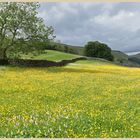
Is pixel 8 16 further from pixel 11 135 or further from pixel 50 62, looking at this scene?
pixel 11 135

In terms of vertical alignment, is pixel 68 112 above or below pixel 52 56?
below

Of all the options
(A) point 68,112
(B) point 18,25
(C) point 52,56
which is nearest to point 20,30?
(B) point 18,25

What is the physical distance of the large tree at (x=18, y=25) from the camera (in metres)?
51.4

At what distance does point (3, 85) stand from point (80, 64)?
91.7 ft

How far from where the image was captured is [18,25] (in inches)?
2039

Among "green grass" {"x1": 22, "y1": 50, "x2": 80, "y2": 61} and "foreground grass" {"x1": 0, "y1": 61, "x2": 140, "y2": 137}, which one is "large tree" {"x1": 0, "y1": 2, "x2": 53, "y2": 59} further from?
"foreground grass" {"x1": 0, "y1": 61, "x2": 140, "y2": 137}

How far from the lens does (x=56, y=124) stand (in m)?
12.1

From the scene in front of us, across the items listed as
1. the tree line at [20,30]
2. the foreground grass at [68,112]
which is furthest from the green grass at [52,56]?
the foreground grass at [68,112]

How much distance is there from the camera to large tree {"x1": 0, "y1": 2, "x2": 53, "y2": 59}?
51.4 meters

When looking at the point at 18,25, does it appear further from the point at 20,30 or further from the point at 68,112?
the point at 68,112

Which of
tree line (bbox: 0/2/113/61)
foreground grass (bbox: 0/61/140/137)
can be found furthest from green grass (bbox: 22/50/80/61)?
foreground grass (bbox: 0/61/140/137)

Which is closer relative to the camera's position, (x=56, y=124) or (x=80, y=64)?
(x=56, y=124)

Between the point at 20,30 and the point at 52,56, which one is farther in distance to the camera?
the point at 52,56

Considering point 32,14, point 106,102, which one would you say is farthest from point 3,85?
point 32,14
